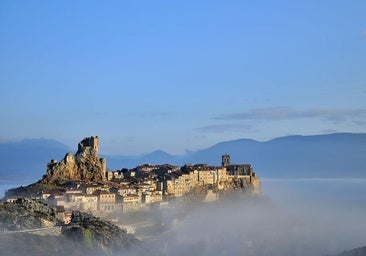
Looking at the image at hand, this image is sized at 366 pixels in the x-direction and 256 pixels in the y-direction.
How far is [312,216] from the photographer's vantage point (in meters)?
98.7

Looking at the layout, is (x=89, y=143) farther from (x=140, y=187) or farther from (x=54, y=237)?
(x=54, y=237)

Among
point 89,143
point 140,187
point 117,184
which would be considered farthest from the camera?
point 89,143

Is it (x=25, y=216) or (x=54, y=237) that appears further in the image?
(x=25, y=216)

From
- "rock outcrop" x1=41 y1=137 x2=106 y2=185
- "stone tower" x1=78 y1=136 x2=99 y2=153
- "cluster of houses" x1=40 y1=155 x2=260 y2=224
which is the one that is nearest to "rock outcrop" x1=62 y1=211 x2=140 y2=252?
"cluster of houses" x1=40 y1=155 x2=260 y2=224

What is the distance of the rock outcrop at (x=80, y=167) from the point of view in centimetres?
6756

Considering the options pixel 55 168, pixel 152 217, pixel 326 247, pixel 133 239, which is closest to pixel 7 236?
pixel 133 239

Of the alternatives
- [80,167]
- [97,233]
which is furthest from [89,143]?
[97,233]

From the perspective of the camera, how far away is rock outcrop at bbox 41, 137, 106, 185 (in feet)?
222

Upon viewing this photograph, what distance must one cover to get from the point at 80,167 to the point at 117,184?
6239 millimetres

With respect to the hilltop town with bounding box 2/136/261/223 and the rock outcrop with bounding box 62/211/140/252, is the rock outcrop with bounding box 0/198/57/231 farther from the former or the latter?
the hilltop town with bounding box 2/136/261/223

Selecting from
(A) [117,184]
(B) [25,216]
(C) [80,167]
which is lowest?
(B) [25,216]

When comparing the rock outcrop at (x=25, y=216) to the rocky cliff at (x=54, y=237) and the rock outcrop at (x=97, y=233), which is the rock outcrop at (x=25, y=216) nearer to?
the rocky cliff at (x=54, y=237)

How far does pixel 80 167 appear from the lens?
69.6 metres

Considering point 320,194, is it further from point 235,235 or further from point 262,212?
point 235,235
